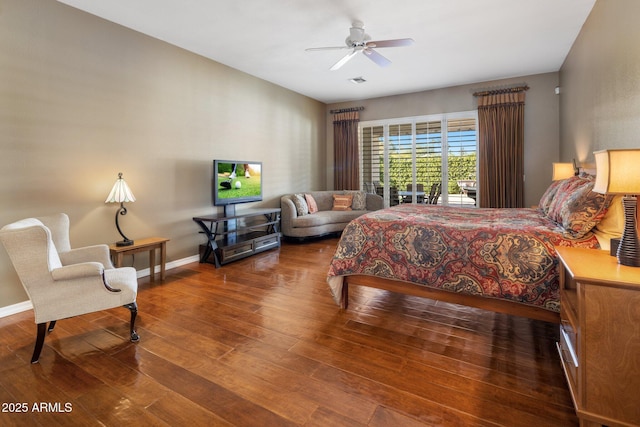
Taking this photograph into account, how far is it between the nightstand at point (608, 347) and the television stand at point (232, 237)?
3.65 metres

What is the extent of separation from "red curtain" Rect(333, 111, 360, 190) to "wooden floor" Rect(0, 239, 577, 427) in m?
4.29

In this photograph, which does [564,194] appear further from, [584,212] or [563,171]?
[563,171]

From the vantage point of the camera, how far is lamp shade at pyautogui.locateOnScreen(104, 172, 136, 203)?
3146mm

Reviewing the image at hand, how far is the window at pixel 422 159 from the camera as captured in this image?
5.76 m

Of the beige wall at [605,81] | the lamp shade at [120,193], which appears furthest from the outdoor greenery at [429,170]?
the lamp shade at [120,193]

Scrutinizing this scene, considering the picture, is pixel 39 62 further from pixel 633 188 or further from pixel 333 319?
pixel 633 188

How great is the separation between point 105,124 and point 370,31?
3.15m

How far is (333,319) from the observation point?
8.12ft

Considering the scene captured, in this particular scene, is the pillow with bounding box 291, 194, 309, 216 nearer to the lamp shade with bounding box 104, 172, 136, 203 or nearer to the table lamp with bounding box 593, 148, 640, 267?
the lamp shade with bounding box 104, 172, 136, 203

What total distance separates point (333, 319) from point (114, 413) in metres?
1.50

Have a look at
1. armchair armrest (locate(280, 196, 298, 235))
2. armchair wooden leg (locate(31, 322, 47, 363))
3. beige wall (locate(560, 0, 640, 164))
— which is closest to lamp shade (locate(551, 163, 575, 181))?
beige wall (locate(560, 0, 640, 164))

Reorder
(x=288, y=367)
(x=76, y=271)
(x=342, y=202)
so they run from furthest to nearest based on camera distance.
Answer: (x=342, y=202) → (x=76, y=271) → (x=288, y=367)

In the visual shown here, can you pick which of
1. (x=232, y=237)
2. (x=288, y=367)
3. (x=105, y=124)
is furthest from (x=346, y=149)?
(x=288, y=367)

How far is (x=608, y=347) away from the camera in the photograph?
127cm
